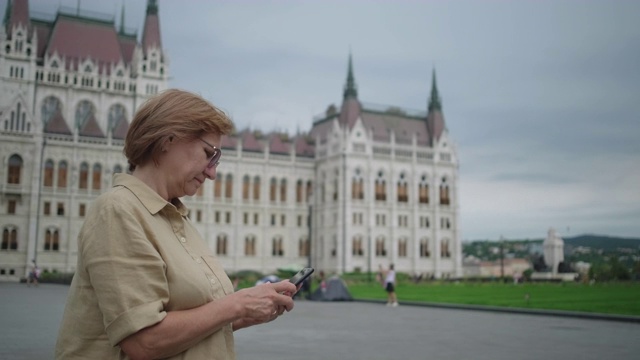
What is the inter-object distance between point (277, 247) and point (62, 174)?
2152 cm

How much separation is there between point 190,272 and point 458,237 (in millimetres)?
70897

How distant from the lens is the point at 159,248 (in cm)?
228

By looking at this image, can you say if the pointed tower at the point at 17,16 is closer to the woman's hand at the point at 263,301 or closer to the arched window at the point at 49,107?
the arched window at the point at 49,107

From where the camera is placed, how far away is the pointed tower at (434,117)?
7444 centimetres

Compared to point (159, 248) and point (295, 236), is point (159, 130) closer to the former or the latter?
point (159, 248)

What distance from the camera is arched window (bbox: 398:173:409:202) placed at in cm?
6962

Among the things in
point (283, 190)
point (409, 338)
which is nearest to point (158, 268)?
point (409, 338)

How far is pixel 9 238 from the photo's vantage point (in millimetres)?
55094

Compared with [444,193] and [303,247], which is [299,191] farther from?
[444,193]

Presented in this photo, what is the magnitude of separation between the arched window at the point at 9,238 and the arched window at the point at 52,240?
2.33 metres

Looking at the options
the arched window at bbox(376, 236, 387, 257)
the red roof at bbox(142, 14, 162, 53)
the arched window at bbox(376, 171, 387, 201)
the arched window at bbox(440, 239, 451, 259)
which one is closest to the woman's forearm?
the arched window at bbox(376, 236, 387, 257)

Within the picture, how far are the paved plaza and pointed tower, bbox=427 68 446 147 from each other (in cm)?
5934

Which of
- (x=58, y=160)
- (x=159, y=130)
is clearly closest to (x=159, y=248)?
(x=159, y=130)

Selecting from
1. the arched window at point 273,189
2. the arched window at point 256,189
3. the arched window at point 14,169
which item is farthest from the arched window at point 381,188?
the arched window at point 14,169
